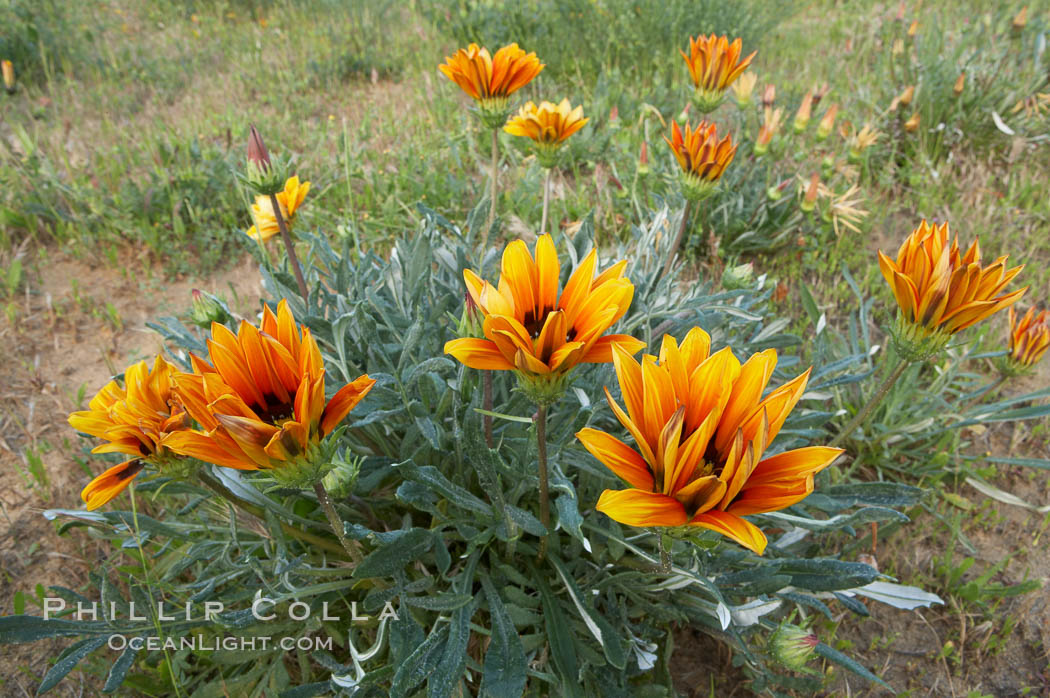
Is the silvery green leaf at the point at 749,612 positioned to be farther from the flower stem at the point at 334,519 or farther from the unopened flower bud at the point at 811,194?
the unopened flower bud at the point at 811,194

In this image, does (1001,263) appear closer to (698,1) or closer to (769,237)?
(769,237)

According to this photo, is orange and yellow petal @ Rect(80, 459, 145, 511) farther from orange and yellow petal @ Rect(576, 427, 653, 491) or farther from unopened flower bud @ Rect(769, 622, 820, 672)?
unopened flower bud @ Rect(769, 622, 820, 672)

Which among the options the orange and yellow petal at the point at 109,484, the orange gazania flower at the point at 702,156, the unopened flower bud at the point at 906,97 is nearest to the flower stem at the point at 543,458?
the orange and yellow petal at the point at 109,484

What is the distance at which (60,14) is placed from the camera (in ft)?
15.9

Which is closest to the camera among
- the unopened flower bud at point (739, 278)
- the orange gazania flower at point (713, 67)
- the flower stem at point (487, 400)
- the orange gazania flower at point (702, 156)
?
the flower stem at point (487, 400)

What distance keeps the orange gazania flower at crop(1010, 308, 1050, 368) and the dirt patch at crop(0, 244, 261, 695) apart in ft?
7.05

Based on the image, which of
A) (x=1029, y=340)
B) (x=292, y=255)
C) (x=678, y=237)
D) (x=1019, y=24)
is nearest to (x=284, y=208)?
(x=292, y=255)

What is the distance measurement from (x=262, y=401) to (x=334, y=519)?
0.78ft

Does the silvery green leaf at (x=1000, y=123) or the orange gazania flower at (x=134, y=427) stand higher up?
the silvery green leaf at (x=1000, y=123)

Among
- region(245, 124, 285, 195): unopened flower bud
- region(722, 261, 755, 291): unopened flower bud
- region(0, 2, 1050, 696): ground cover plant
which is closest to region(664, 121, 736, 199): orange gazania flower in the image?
region(0, 2, 1050, 696): ground cover plant

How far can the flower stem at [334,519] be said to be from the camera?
1.02 m

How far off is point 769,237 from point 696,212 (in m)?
0.35

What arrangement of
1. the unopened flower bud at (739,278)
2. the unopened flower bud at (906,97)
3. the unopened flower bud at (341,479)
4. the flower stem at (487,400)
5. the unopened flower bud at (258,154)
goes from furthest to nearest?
the unopened flower bud at (906,97) → the unopened flower bud at (739,278) → the unopened flower bud at (258,154) → the flower stem at (487,400) → the unopened flower bud at (341,479)

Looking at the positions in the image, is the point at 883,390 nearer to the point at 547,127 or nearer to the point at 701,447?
the point at 701,447
